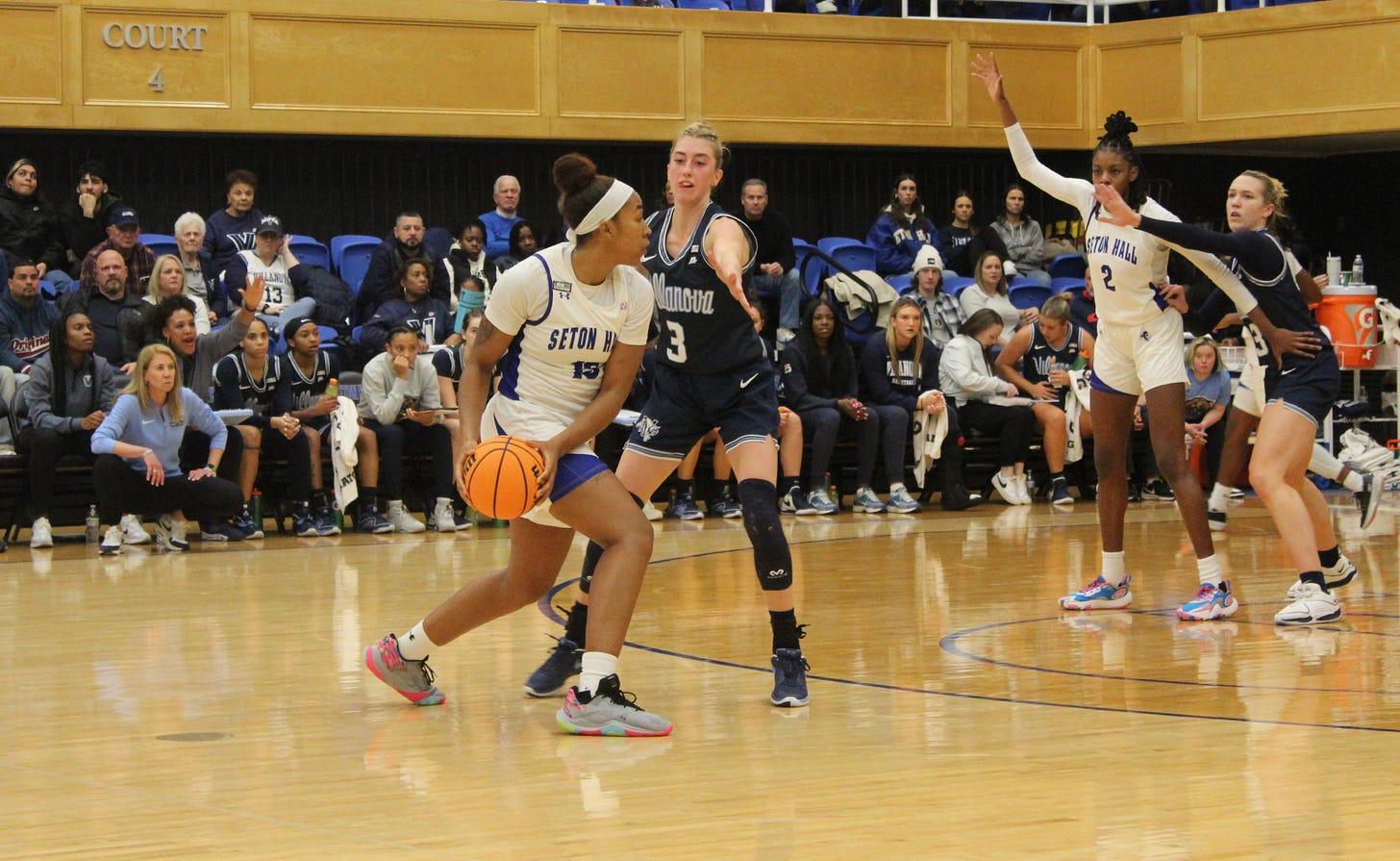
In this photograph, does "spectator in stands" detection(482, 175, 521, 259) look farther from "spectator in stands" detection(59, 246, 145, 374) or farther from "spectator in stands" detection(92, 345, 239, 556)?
"spectator in stands" detection(92, 345, 239, 556)

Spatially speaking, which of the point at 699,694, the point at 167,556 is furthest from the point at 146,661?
the point at 167,556

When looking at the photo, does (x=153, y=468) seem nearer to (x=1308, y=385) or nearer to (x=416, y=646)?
(x=416, y=646)

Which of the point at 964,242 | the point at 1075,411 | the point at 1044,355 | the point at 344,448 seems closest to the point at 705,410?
the point at 344,448

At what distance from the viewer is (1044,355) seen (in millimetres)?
13266

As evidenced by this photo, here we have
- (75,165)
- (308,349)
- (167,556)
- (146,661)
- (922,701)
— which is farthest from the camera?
(75,165)

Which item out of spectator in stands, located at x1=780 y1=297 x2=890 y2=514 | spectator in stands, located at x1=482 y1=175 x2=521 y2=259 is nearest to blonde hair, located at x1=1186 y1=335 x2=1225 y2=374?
spectator in stands, located at x1=780 y1=297 x2=890 y2=514

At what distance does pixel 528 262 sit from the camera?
16.9 feet

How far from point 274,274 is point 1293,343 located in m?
7.48

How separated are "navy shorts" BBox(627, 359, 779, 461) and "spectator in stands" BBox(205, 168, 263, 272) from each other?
738 cm

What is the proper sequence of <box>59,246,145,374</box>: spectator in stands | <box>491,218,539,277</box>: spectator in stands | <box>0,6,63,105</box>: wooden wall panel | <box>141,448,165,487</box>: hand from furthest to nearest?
<box>0,6,63,105</box>: wooden wall panel
<box>491,218,539,277</box>: spectator in stands
<box>59,246,145,374</box>: spectator in stands
<box>141,448,165,487</box>: hand

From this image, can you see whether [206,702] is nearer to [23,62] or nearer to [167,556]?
[167,556]

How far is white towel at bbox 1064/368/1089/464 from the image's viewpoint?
1287cm

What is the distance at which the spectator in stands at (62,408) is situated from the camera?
10.4 meters

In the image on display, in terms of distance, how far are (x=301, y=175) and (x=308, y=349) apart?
361 centimetres
